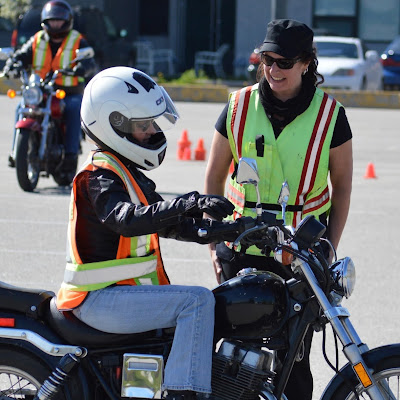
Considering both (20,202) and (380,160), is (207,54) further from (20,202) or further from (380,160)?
(20,202)

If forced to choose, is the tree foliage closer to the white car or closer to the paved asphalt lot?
the white car

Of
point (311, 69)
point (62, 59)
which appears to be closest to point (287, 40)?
point (311, 69)

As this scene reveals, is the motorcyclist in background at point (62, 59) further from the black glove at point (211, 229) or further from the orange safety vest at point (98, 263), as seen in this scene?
the black glove at point (211, 229)

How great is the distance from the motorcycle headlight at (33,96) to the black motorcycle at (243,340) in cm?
712

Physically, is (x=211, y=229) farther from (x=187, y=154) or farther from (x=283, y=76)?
(x=187, y=154)

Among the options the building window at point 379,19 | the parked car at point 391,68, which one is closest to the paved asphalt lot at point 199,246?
the parked car at point 391,68

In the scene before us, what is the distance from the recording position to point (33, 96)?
11125 millimetres

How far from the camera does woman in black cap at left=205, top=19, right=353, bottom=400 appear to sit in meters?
4.56

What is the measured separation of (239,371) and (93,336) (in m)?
0.57

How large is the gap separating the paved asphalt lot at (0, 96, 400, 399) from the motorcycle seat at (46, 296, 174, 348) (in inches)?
68.3

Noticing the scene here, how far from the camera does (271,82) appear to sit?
459 centimetres

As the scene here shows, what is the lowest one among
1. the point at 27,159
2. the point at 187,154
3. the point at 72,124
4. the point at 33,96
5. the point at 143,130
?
the point at 187,154

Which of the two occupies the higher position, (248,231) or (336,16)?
(248,231)

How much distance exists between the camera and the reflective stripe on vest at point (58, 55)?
1135 cm
